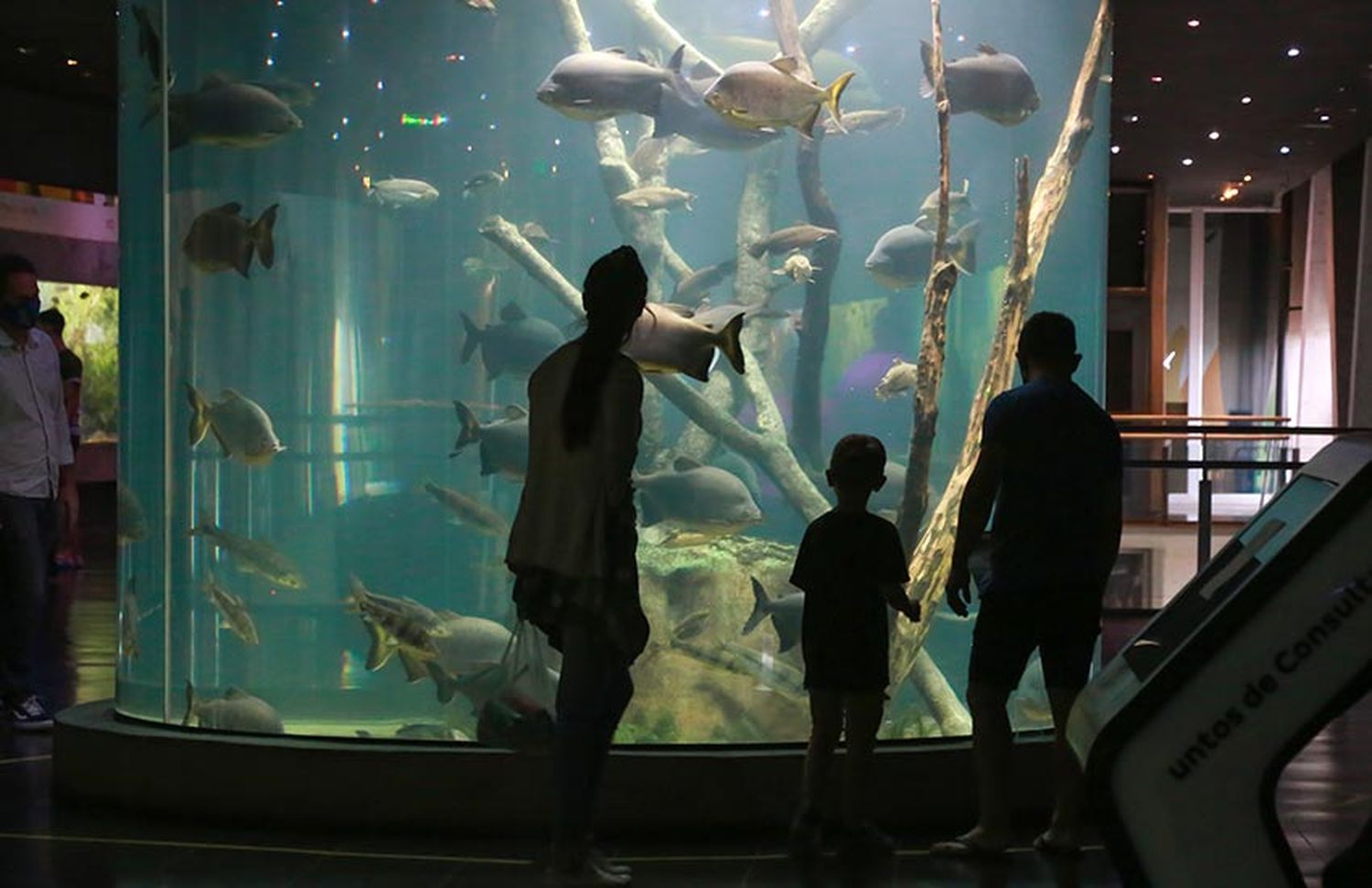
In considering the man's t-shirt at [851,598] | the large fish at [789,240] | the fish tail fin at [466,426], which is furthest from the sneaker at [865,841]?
the large fish at [789,240]

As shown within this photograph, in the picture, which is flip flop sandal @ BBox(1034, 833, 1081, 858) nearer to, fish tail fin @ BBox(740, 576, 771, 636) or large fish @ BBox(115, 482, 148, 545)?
fish tail fin @ BBox(740, 576, 771, 636)

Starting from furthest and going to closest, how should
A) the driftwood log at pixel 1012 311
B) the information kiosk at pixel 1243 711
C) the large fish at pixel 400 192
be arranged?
the driftwood log at pixel 1012 311 < the large fish at pixel 400 192 < the information kiosk at pixel 1243 711

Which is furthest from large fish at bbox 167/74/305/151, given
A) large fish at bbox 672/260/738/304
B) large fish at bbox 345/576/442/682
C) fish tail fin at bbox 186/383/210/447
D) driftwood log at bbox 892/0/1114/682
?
driftwood log at bbox 892/0/1114/682

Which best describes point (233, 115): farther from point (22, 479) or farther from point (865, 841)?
point (865, 841)

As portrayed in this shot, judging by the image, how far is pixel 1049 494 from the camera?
4.53 m

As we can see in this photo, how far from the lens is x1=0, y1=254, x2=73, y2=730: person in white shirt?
655 cm

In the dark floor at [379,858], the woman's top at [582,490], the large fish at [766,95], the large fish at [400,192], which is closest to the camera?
the woman's top at [582,490]

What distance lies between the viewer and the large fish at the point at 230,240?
506cm

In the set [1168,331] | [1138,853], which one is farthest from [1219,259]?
[1138,853]

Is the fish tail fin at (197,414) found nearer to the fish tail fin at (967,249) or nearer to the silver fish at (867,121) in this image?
the silver fish at (867,121)

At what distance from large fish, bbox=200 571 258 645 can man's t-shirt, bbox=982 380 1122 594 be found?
210 cm

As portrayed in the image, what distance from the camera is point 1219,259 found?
103 ft

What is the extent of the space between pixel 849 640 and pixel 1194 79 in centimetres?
1429

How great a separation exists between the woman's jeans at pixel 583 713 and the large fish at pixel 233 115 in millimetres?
1887
